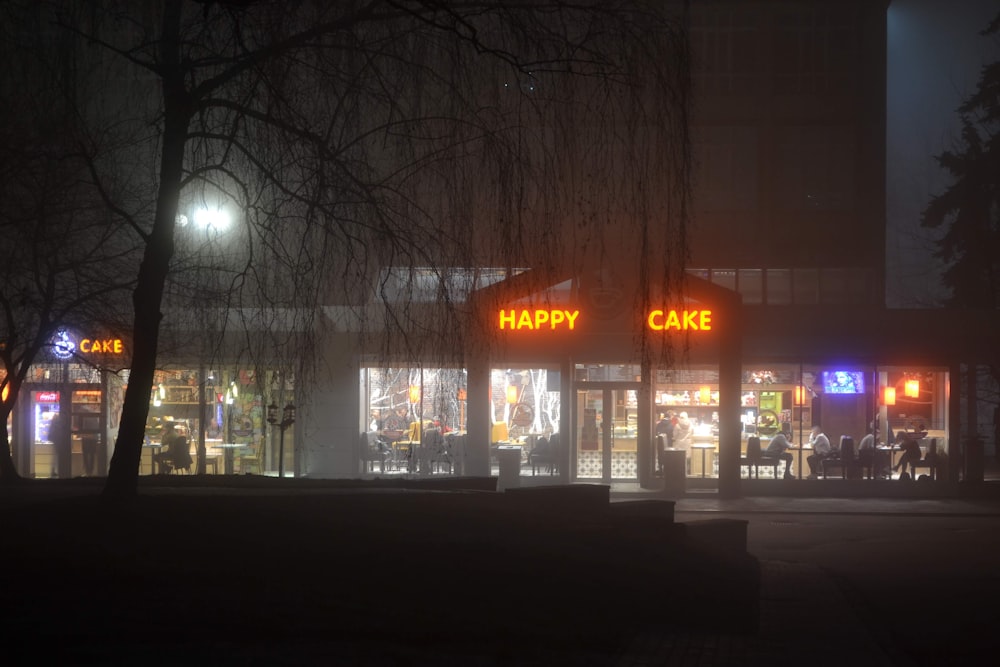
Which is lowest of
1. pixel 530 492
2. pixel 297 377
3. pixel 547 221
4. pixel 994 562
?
pixel 994 562

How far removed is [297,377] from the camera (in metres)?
10.9

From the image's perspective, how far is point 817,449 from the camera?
29.9 metres

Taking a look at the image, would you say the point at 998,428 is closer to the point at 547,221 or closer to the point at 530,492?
the point at 530,492

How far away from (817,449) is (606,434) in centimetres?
536

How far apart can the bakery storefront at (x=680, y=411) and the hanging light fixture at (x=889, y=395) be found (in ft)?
0.08

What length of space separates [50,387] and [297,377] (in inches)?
785

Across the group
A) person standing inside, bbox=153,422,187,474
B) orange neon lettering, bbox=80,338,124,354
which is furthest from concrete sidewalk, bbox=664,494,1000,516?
orange neon lettering, bbox=80,338,124,354

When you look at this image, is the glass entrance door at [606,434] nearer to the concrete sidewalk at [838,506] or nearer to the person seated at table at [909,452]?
the concrete sidewalk at [838,506]

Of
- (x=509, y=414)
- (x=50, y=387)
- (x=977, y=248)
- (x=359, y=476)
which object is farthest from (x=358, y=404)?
(x=977, y=248)

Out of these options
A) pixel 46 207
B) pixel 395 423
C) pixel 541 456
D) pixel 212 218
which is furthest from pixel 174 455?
pixel 212 218

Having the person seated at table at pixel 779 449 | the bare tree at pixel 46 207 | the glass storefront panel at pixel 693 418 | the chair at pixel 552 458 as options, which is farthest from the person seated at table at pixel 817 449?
the bare tree at pixel 46 207

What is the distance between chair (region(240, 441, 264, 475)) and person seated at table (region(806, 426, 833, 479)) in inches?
548

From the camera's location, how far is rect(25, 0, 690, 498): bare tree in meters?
9.70

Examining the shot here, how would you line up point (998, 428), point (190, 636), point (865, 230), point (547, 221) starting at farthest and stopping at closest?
point (865, 230), point (998, 428), point (547, 221), point (190, 636)
